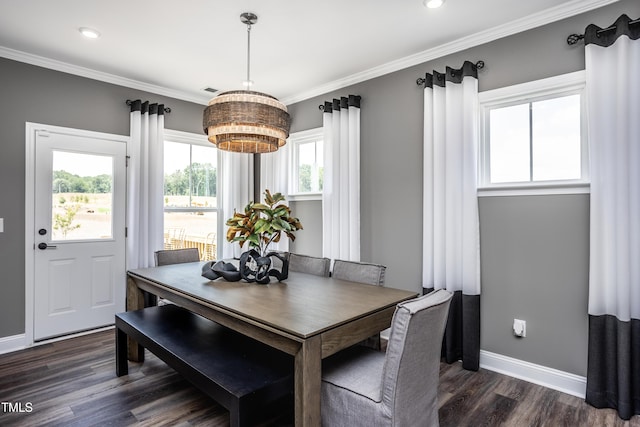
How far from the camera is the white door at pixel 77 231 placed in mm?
3428

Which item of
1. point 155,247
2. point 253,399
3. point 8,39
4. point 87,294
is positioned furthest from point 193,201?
point 253,399

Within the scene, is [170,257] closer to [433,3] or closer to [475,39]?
[433,3]

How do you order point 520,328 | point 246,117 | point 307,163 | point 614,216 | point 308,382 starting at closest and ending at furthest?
point 308,382, point 614,216, point 246,117, point 520,328, point 307,163

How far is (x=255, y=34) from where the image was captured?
2.95m

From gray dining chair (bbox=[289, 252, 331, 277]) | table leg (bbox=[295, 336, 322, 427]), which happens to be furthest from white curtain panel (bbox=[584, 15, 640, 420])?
table leg (bbox=[295, 336, 322, 427])

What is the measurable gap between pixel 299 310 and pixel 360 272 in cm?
91

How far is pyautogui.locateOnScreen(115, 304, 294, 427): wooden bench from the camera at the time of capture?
1.66m

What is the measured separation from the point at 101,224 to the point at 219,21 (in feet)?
8.13

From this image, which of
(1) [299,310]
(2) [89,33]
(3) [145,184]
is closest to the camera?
(1) [299,310]

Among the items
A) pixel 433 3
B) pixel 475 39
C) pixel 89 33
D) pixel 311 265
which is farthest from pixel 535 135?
pixel 89 33

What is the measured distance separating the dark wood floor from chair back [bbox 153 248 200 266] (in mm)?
862

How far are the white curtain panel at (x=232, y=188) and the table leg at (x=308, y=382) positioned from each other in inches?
134

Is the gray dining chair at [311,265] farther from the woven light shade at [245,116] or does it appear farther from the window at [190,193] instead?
the window at [190,193]

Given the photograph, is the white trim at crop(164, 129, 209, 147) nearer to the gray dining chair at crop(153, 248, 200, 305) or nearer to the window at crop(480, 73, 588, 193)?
the gray dining chair at crop(153, 248, 200, 305)
